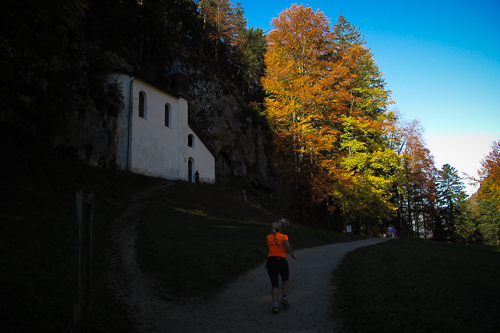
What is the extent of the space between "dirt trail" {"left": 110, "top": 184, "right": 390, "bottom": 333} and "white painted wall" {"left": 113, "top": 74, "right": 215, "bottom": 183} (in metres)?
15.3

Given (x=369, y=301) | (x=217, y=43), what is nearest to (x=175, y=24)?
(x=217, y=43)

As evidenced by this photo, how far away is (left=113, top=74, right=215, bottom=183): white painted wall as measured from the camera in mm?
24219

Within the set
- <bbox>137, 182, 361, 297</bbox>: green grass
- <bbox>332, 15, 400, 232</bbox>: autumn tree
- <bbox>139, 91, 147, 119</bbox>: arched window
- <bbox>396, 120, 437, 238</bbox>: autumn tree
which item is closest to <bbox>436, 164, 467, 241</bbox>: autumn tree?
<bbox>396, 120, 437, 238</bbox>: autumn tree

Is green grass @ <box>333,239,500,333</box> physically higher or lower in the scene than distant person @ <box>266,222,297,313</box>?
lower

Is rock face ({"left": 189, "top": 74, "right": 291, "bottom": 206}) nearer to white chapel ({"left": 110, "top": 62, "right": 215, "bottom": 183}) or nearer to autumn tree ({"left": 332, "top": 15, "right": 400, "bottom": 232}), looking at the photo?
white chapel ({"left": 110, "top": 62, "right": 215, "bottom": 183})

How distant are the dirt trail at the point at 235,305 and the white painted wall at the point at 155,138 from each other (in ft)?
50.2

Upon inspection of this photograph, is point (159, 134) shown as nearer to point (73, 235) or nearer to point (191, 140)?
point (191, 140)

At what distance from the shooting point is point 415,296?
265 inches

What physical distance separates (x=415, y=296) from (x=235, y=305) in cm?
393

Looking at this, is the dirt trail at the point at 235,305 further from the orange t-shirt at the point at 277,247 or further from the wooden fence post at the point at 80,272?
the orange t-shirt at the point at 277,247

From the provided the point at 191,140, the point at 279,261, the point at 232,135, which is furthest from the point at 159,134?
the point at 279,261

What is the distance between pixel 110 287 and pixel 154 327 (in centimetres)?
266

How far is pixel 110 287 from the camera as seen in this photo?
7.84 meters

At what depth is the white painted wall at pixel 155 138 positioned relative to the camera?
953 inches
